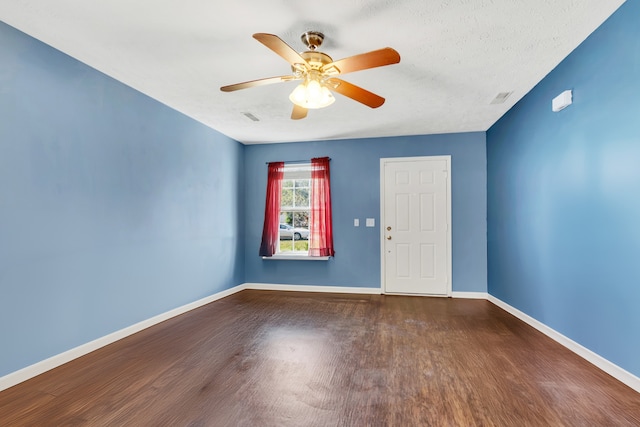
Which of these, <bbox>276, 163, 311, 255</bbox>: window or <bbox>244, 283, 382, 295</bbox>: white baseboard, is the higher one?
<bbox>276, 163, 311, 255</bbox>: window

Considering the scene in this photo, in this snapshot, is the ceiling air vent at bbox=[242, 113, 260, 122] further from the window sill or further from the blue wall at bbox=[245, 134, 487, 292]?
the window sill

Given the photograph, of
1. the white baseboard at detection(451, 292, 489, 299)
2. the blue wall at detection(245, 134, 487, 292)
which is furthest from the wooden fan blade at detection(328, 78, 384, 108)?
the white baseboard at detection(451, 292, 489, 299)

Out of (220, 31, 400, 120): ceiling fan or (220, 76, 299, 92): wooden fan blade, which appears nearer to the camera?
(220, 31, 400, 120): ceiling fan

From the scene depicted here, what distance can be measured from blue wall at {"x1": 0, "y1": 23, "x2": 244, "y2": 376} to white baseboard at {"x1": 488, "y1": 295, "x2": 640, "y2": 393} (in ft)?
13.3

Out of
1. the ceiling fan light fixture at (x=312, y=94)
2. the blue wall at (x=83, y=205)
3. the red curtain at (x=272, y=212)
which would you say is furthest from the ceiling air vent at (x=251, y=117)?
the ceiling fan light fixture at (x=312, y=94)

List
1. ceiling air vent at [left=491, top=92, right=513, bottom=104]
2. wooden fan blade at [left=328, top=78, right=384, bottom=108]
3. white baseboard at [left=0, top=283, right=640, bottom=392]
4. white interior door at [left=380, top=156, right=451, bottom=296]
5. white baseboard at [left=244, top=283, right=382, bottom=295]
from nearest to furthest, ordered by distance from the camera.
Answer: white baseboard at [left=0, top=283, right=640, bottom=392]
wooden fan blade at [left=328, top=78, right=384, bottom=108]
ceiling air vent at [left=491, top=92, right=513, bottom=104]
white interior door at [left=380, top=156, right=451, bottom=296]
white baseboard at [left=244, top=283, right=382, bottom=295]

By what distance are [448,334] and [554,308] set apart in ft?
3.26

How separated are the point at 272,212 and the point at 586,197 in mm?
4131

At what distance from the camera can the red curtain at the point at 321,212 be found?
5.21 meters

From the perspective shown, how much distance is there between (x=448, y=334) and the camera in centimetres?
321

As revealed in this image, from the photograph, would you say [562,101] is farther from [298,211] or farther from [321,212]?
[298,211]

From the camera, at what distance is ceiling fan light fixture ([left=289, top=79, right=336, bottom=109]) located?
2311 millimetres

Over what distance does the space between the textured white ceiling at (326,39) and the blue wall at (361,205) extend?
1.31 metres

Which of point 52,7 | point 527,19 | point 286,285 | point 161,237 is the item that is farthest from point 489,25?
point 286,285
